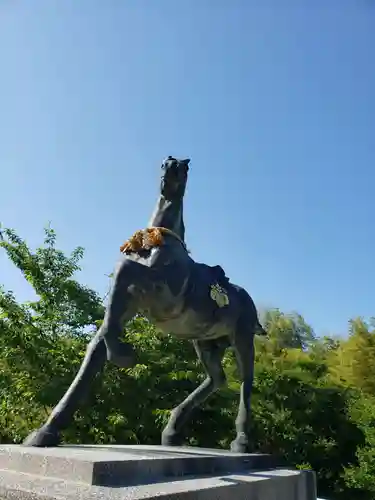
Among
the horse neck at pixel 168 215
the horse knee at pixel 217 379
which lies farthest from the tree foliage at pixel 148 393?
the horse neck at pixel 168 215

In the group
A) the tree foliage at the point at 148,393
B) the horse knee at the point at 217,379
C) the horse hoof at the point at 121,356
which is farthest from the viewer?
the tree foliage at the point at 148,393

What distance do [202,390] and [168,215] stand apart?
1584 millimetres

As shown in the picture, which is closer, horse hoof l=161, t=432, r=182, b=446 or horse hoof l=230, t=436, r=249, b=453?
horse hoof l=230, t=436, r=249, b=453

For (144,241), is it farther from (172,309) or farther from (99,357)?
(99,357)

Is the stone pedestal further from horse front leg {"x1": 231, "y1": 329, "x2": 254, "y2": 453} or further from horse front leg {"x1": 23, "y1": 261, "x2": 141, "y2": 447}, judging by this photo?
horse front leg {"x1": 231, "y1": 329, "x2": 254, "y2": 453}

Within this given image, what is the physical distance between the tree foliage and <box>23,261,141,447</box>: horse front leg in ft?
18.3

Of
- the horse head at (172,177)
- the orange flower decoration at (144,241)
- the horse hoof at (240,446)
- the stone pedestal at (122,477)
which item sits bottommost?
the stone pedestal at (122,477)

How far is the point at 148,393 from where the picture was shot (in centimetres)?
982

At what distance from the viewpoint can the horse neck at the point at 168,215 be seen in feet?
14.2

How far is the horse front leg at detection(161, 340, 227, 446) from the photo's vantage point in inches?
177

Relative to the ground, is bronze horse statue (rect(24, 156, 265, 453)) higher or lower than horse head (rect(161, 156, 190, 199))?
lower

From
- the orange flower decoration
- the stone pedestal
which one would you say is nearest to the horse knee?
the stone pedestal

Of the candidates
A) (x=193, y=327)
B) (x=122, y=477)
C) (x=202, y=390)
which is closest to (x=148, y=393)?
(x=202, y=390)

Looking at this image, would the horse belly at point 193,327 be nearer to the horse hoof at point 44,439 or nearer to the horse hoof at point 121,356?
the horse hoof at point 121,356
